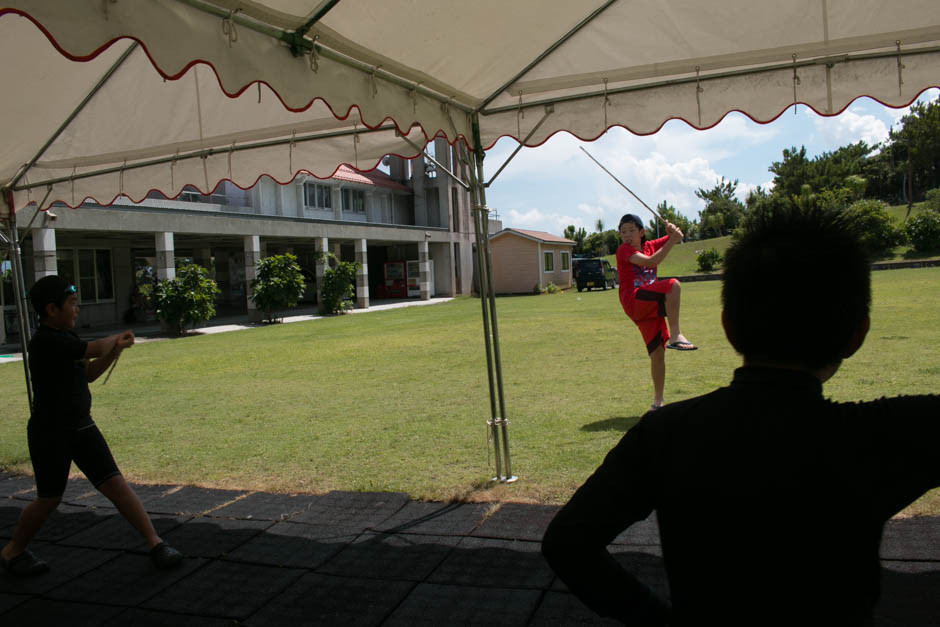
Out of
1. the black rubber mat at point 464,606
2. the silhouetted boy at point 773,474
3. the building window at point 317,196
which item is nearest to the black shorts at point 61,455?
the black rubber mat at point 464,606

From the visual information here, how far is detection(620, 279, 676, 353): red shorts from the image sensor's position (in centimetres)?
557

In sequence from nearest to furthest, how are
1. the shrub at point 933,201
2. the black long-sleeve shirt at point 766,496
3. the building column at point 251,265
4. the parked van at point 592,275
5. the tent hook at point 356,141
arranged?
the black long-sleeve shirt at point 766,496 < the tent hook at point 356,141 < the building column at point 251,265 < the parked van at point 592,275 < the shrub at point 933,201

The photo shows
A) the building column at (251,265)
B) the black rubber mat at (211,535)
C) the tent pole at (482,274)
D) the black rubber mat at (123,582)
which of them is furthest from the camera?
the building column at (251,265)

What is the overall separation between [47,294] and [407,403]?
4908 mm

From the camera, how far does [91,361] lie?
3.61 meters

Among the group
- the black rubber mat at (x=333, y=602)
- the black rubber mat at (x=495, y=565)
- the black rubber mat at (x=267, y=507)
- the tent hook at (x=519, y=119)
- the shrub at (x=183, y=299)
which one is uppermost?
the tent hook at (x=519, y=119)

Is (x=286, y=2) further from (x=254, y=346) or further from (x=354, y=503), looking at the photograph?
(x=254, y=346)

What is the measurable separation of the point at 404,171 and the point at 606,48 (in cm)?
3618

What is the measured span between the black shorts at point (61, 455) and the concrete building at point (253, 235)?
3820 millimetres

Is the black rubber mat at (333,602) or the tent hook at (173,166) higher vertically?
the tent hook at (173,166)

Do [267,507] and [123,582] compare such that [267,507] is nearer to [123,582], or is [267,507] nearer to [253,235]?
[123,582]

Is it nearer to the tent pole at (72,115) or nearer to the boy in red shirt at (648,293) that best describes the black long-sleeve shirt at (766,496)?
the tent pole at (72,115)

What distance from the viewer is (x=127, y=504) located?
3533 millimetres

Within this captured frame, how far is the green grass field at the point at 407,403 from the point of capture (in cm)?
520
